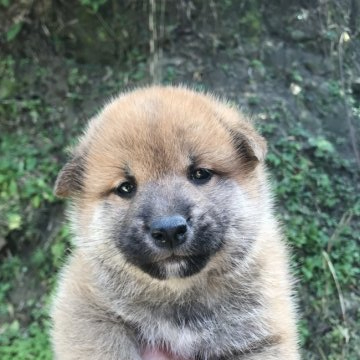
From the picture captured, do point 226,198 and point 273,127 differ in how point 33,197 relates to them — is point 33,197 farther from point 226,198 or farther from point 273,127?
point 226,198

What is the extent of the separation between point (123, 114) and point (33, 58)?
3582 millimetres

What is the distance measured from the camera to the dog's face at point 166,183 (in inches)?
97.2

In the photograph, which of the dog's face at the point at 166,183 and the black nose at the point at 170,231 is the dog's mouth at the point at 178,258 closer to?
the dog's face at the point at 166,183

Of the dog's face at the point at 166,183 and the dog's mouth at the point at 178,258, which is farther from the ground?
the dog's face at the point at 166,183

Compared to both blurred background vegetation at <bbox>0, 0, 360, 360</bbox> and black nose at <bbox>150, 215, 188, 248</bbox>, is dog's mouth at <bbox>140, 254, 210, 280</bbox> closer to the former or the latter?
black nose at <bbox>150, 215, 188, 248</bbox>

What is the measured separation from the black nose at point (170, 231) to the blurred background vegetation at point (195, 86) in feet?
9.65

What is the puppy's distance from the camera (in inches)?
103

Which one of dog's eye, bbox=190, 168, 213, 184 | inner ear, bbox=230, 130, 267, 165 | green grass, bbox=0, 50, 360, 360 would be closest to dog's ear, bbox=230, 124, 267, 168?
inner ear, bbox=230, 130, 267, 165

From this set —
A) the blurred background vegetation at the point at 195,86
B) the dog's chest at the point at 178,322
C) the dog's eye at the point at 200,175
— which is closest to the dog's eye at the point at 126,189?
the dog's eye at the point at 200,175

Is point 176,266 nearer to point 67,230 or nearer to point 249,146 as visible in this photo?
point 249,146

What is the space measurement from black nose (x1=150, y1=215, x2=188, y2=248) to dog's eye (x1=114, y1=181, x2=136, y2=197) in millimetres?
374

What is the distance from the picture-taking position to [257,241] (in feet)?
9.64

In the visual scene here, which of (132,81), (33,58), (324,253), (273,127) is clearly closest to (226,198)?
(324,253)

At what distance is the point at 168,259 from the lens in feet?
8.20
